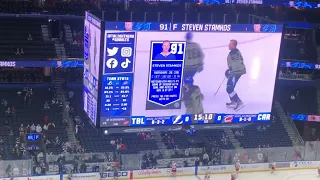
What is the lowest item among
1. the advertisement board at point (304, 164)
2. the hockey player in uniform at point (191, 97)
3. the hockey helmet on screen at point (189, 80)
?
the advertisement board at point (304, 164)

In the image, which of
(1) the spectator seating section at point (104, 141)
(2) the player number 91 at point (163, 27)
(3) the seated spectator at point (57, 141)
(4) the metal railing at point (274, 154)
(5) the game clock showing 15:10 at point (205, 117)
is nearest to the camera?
(2) the player number 91 at point (163, 27)

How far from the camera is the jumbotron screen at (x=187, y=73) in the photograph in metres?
24.2

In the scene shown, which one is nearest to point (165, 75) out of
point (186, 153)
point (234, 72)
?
point (234, 72)

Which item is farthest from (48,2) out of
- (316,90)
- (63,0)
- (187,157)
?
(316,90)

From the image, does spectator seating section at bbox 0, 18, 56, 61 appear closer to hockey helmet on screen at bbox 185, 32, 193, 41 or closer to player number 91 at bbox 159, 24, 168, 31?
player number 91 at bbox 159, 24, 168, 31

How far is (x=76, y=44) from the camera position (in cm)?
3284

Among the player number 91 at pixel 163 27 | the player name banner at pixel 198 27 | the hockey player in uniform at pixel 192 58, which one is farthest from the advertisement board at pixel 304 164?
the player number 91 at pixel 163 27

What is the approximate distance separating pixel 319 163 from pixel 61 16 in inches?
583

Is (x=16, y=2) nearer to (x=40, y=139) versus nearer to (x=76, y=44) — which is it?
(x=76, y=44)

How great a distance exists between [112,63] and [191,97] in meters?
3.73

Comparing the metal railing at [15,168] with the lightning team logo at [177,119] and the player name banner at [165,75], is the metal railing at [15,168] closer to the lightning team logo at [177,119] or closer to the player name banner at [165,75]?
the player name banner at [165,75]

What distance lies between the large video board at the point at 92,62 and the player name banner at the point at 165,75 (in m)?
2.08

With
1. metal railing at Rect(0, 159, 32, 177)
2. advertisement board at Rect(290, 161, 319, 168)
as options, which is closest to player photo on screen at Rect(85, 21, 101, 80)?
metal railing at Rect(0, 159, 32, 177)

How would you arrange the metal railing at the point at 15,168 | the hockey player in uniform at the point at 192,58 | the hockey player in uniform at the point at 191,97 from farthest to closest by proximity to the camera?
the metal railing at the point at 15,168 → the hockey player in uniform at the point at 191,97 → the hockey player in uniform at the point at 192,58
